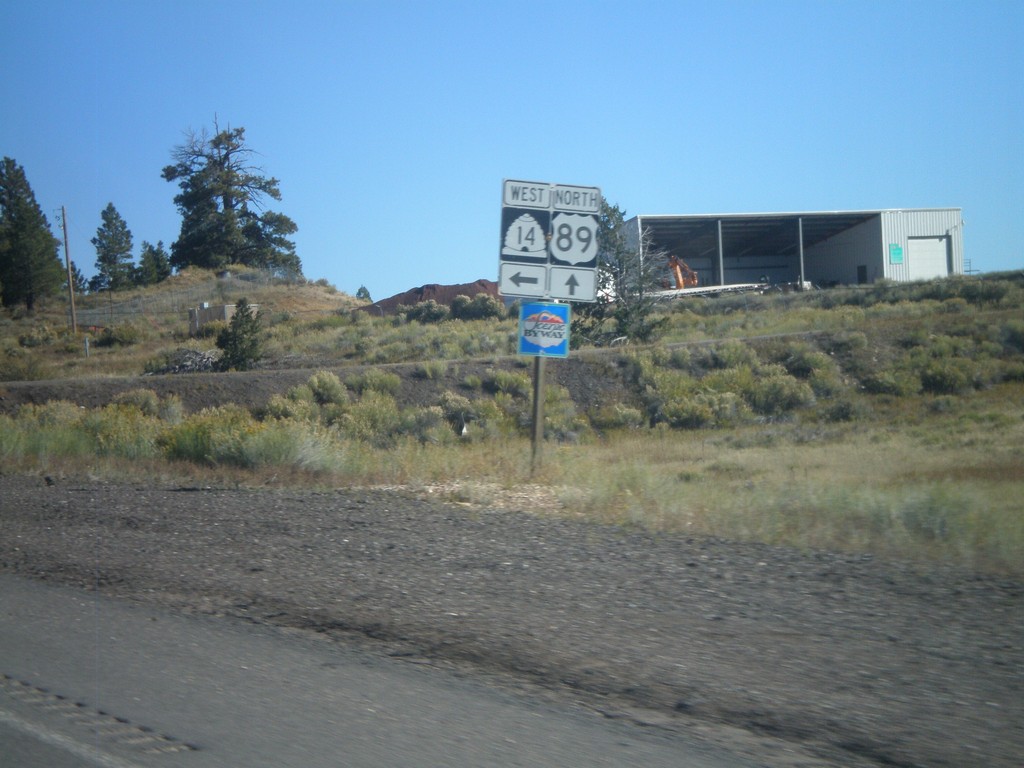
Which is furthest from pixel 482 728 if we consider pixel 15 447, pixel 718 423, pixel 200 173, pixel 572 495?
pixel 200 173

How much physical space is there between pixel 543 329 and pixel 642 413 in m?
16.3

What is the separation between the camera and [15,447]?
55.0 ft

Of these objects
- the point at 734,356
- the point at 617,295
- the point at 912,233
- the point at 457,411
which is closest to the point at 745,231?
the point at 912,233

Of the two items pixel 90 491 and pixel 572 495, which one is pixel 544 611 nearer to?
pixel 572 495

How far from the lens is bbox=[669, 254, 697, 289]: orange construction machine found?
6291 cm

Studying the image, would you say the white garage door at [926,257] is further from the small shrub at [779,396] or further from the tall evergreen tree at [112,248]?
the tall evergreen tree at [112,248]

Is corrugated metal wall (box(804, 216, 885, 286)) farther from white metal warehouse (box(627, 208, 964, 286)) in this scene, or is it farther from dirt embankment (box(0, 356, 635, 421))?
dirt embankment (box(0, 356, 635, 421))

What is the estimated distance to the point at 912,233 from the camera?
66.5 metres

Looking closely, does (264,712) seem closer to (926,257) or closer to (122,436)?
(122,436)

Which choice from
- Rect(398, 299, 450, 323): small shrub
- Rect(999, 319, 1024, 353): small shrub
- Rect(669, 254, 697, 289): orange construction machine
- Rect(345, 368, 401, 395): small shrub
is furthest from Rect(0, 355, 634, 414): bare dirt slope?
Rect(669, 254, 697, 289): orange construction machine

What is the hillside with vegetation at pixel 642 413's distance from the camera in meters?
10.6

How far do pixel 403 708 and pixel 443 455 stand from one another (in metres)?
10.1

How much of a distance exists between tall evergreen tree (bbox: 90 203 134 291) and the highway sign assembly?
332 ft

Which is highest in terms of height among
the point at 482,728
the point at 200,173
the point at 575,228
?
the point at 200,173
